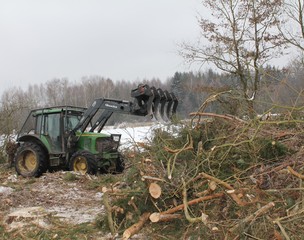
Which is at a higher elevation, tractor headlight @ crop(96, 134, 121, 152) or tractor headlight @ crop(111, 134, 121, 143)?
tractor headlight @ crop(111, 134, 121, 143)

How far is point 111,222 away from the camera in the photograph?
5070 millimetres

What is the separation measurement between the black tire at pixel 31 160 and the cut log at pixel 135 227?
5883 mm

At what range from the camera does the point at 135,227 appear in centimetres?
484

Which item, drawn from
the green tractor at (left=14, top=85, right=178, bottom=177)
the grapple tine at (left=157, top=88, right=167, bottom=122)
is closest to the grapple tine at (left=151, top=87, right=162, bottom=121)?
the green tractor at (left=14, top=85, right=178, bottom=177)

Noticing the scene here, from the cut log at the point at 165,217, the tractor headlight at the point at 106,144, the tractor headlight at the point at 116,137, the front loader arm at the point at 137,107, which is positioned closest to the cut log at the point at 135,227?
the cut log at the point at 165,217

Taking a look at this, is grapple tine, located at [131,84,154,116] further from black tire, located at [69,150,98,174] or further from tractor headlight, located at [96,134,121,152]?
black tire, located at [69,150,98,174]

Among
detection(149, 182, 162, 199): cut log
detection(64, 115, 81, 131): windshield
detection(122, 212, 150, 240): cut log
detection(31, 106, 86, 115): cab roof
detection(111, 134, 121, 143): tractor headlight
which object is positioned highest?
detection(31, 106, 86, 115): cab roof

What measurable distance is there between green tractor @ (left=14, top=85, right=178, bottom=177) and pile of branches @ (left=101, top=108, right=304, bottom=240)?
3.83 meters

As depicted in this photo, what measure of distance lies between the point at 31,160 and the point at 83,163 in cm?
184

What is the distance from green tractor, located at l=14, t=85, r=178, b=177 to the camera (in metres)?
9.88

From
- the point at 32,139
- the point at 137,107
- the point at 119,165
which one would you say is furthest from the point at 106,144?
the point at 32,139

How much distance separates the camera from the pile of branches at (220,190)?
4.16m

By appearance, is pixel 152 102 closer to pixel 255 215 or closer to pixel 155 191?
pixel 155 191

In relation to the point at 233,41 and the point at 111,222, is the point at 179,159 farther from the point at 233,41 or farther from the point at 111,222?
the point at 233,41
